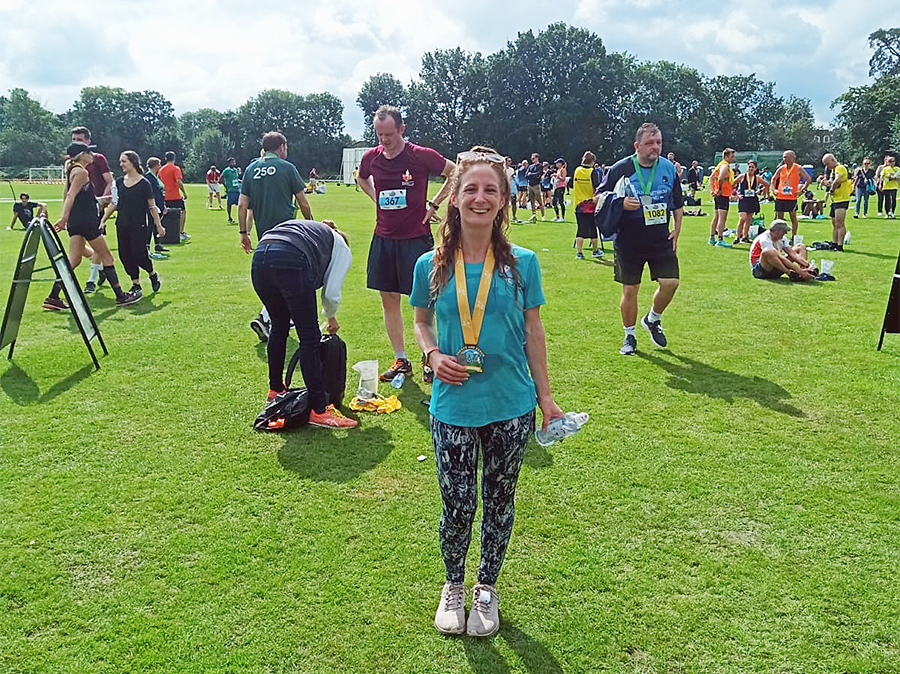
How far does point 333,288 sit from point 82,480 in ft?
6.85

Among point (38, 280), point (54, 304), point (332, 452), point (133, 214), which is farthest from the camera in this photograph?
point (133, 214)

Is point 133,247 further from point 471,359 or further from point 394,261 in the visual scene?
point 471,359

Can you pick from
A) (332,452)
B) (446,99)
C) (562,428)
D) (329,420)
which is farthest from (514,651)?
(446,99)

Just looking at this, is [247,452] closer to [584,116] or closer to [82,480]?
[82,480]

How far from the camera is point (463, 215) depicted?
257cm

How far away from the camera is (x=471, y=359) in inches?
101

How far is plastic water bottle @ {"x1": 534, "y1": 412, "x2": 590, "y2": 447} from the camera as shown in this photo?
261 centimetres

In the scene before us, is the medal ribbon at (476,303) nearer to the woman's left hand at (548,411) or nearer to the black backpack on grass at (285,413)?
the woman's left hand at (548,411)

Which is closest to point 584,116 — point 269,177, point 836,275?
point 836,275

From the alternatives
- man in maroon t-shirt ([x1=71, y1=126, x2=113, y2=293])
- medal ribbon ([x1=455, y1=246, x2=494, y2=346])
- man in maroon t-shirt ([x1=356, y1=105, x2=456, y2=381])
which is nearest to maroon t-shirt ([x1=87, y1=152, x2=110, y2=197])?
man in maroon t-shirt ([x1=71, y1=126, x2=113, y2=293])

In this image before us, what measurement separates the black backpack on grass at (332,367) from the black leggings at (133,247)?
5243 millimetres

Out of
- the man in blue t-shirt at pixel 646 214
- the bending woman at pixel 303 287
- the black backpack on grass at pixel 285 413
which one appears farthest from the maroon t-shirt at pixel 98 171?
the man in blue t-shirt at pixel 646 214

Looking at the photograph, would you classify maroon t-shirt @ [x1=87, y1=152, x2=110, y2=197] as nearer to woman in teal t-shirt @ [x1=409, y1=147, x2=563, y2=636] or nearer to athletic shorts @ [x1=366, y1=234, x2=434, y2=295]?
athletic shorts @ [x1=366, y1=234, x2=434, y2=295]

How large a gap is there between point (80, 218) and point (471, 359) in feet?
26.1
